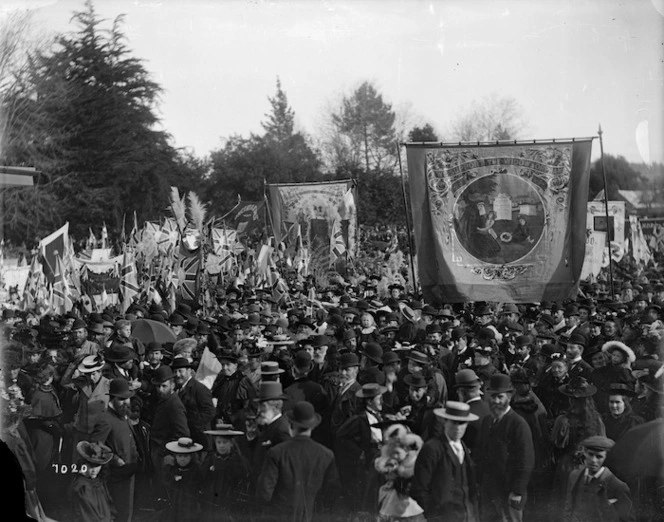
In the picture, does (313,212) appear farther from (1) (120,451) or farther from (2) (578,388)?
(1) (120,451)

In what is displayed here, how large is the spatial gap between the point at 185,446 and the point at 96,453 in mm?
740

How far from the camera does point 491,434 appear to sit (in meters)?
6.43

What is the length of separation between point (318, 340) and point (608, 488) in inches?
119

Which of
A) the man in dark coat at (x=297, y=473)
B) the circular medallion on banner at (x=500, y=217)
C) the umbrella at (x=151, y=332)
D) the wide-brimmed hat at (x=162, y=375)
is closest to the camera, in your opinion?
the man in dark coat at (x=297, y=473)

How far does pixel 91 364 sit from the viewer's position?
7742 mm

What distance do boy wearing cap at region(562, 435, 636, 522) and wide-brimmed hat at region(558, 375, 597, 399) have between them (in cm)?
67

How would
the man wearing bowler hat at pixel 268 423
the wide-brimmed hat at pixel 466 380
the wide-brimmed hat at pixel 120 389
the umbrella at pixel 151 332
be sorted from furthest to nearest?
1. the umbrella at pixel 151 332
2. the wide-brimmed hat at pixel 120 389
3. the wide-brimmed hat at pixel 466 380
4. the man wearing bowler hat at pixel 268 423

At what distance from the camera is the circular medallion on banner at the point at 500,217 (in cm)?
802

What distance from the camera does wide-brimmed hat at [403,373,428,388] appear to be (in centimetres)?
663

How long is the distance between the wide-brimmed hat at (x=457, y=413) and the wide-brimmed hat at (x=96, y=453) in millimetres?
2611

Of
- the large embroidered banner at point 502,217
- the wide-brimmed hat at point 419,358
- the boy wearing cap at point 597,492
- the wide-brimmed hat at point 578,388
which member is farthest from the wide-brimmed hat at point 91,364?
the boy wearing cap at point 597,492

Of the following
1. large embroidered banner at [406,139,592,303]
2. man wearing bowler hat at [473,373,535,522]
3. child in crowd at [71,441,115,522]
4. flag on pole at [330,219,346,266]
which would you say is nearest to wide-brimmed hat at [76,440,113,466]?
child in crowd at [71,441,115,522]

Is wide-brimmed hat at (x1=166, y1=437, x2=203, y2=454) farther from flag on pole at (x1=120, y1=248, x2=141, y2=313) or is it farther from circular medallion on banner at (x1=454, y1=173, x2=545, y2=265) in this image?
flag on pole at (x1=120, y1=248, x2=141, y2=313)

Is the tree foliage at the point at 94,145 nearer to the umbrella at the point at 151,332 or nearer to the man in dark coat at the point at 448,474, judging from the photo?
the umbrella at the point at 151,332
